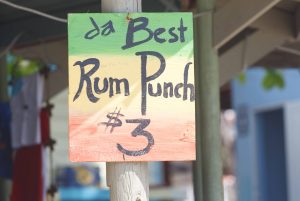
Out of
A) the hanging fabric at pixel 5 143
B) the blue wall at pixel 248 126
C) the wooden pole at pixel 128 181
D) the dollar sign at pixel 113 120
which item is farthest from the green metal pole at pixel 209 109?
the blue wall at pixel 248 126

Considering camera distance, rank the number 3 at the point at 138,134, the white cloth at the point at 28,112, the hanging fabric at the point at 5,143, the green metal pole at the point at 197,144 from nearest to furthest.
Answer: the number 3 at the point at 138,134
the green metal pole at the point at 197,144
the white cloth at the point at 28,112
the hanging fabric at the point at 5,143

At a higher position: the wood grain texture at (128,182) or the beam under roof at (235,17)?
the beam under roof at (235,17)

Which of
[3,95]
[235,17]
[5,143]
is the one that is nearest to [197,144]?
[235,17]

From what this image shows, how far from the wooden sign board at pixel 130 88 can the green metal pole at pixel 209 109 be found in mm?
949

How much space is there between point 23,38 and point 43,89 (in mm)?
379

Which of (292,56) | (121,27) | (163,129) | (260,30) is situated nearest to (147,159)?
(163,129)

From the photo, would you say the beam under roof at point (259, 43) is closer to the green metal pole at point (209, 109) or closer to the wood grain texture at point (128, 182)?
the green metal pole at point (209, 109)

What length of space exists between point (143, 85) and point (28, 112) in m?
2.34

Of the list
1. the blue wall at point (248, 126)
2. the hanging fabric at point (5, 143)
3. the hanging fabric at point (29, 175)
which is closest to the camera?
the hanging fabric at point (29, 175)

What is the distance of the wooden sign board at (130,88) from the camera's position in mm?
2988

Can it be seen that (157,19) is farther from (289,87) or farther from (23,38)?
(289,87)

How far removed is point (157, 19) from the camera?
3096 millimetres

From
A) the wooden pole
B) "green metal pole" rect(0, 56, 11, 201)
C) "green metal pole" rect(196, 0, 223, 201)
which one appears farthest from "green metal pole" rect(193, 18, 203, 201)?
"green metal pole" rect(0, 56, 11, 201)

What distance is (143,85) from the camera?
3041 mm
